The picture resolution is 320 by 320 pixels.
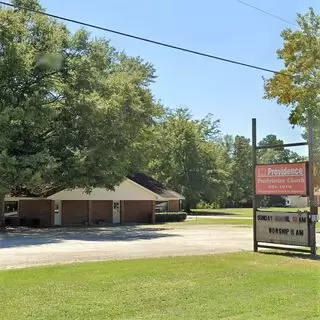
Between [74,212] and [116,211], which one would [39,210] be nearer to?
[74,212]

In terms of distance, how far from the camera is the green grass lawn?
27.0 ft

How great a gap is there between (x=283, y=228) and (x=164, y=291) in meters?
9.33

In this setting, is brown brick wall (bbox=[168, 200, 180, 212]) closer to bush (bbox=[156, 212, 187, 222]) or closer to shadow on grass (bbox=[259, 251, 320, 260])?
bush (bbox=[156, 212, 187, 222])

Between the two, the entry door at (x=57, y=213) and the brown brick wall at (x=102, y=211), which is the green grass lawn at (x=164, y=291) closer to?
the entry door at (x=57, y=213)

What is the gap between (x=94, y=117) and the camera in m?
33.2

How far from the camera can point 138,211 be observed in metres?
48.4

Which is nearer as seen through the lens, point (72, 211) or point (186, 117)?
point (72, 211)

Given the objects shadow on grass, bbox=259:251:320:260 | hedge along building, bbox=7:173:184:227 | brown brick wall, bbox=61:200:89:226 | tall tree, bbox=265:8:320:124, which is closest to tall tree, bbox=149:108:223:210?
hedge along building, bbox=7:173:184:227

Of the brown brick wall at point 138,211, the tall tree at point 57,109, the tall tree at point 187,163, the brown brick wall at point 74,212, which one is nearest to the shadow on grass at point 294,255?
the tall tree at point 57,109

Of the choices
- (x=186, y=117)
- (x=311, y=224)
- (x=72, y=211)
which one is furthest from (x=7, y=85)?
(x=186, y=117)

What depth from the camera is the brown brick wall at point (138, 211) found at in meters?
47.5

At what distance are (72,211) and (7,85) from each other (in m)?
15.0

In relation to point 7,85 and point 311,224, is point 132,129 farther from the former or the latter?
point 311,224

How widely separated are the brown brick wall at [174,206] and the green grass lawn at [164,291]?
4274 centimetres
